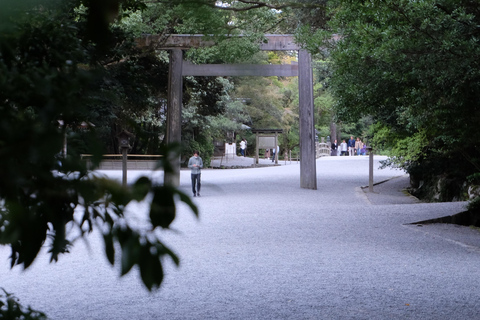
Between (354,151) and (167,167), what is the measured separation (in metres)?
50.7

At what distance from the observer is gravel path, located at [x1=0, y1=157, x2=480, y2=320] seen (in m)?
5.59

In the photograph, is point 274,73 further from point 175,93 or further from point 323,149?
point 323,149

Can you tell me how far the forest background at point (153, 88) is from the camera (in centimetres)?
102

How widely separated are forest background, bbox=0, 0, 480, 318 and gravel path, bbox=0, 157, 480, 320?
18 cm

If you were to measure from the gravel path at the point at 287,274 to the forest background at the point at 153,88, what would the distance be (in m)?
0.18

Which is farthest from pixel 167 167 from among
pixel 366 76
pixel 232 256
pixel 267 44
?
pixel 267 44

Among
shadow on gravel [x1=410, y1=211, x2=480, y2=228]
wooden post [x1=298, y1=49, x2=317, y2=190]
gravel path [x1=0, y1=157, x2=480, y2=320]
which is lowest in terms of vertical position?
gravel path [x1=0, y1=157, x2=480, y2=320]

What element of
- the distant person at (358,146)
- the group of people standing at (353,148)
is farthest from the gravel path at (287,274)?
the group of people standing at (353,148)

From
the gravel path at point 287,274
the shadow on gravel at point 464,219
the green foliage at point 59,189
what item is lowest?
the gravel path at point 287,274

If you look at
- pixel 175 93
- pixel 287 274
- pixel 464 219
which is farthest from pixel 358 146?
pixel 287 274

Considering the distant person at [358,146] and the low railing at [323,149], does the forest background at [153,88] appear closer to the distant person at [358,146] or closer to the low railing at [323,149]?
the low railing at [323,149]

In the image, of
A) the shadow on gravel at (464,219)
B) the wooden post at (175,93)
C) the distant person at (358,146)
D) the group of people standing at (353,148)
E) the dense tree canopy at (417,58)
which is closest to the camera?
the dense tree canopy at (417,58)

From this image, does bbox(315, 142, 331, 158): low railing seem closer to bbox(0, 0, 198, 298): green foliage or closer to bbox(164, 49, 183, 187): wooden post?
bbox(164, 49, 183, 187): wooden post

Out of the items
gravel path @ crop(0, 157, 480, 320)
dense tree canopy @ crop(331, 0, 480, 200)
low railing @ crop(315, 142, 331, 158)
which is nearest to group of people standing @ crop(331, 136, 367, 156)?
low railing @ crop(315, 142, 331, 158)
